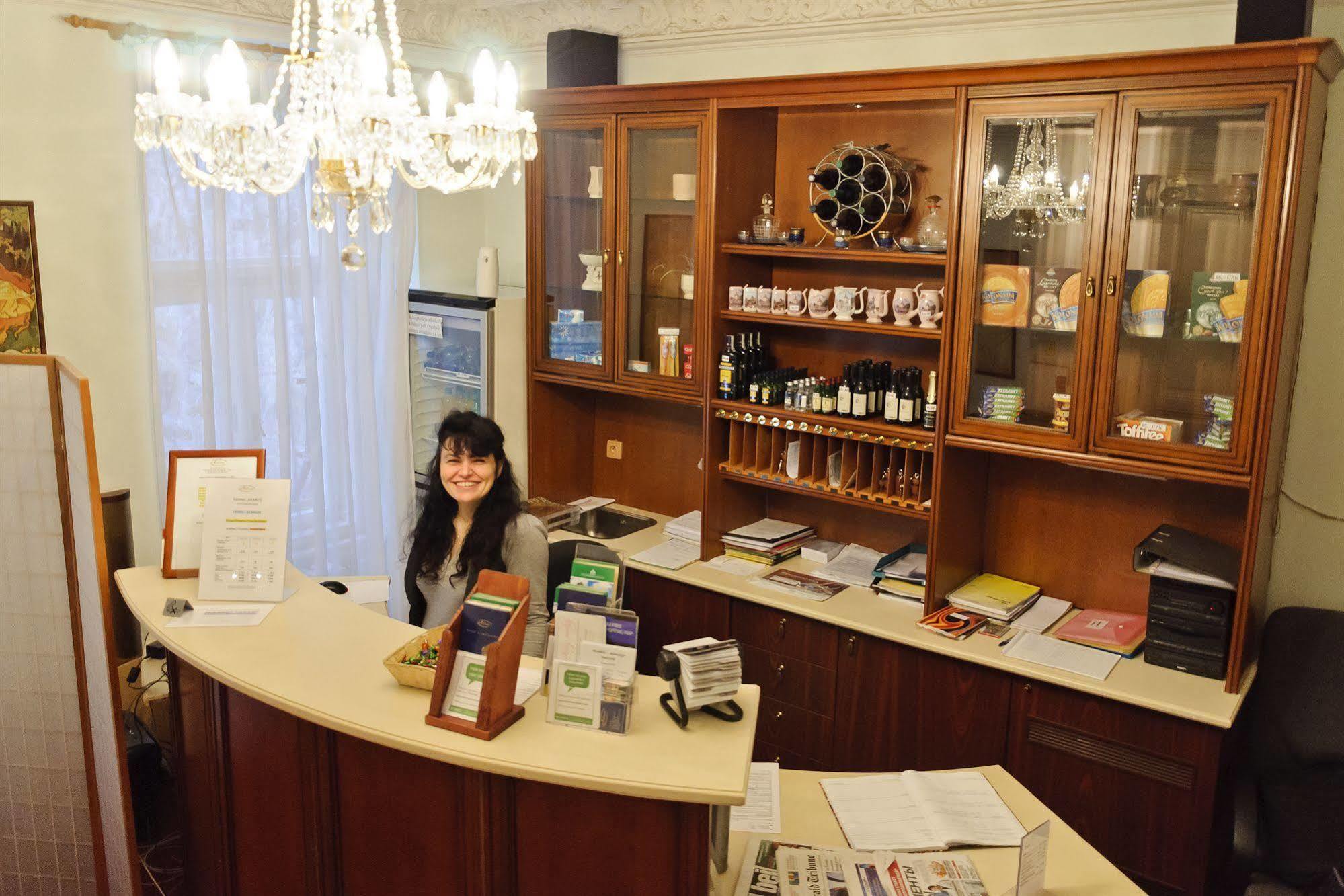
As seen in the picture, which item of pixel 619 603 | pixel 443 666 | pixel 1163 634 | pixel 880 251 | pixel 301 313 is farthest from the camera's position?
pixel 301 313

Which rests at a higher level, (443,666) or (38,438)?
(38,438)

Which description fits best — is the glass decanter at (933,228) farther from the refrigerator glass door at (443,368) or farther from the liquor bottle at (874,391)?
the refrigerator glass door at (443,368)

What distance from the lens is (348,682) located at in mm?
2346

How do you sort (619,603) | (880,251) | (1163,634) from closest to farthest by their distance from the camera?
(619,603) < (1163,634) < (880,251)

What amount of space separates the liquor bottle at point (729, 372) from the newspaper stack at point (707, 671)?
1842 millimetres

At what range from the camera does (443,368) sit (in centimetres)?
467

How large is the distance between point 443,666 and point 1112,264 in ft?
6.95

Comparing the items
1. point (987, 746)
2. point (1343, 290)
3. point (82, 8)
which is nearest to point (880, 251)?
point (1343, 290)

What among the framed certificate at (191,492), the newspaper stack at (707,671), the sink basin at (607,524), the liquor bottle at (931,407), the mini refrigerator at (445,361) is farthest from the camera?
the sink basin at (607,524)

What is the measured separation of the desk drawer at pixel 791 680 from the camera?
3.64 m

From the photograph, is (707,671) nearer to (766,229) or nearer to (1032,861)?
(1032,861)

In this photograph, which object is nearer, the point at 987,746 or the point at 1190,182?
the point at 1190,182

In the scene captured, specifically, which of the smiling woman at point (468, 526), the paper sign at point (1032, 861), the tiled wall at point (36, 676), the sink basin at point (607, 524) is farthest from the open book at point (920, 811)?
the sink basin at point (607, 524)

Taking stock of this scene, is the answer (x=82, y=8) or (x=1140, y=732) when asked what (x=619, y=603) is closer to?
(x=1140, y=732)
